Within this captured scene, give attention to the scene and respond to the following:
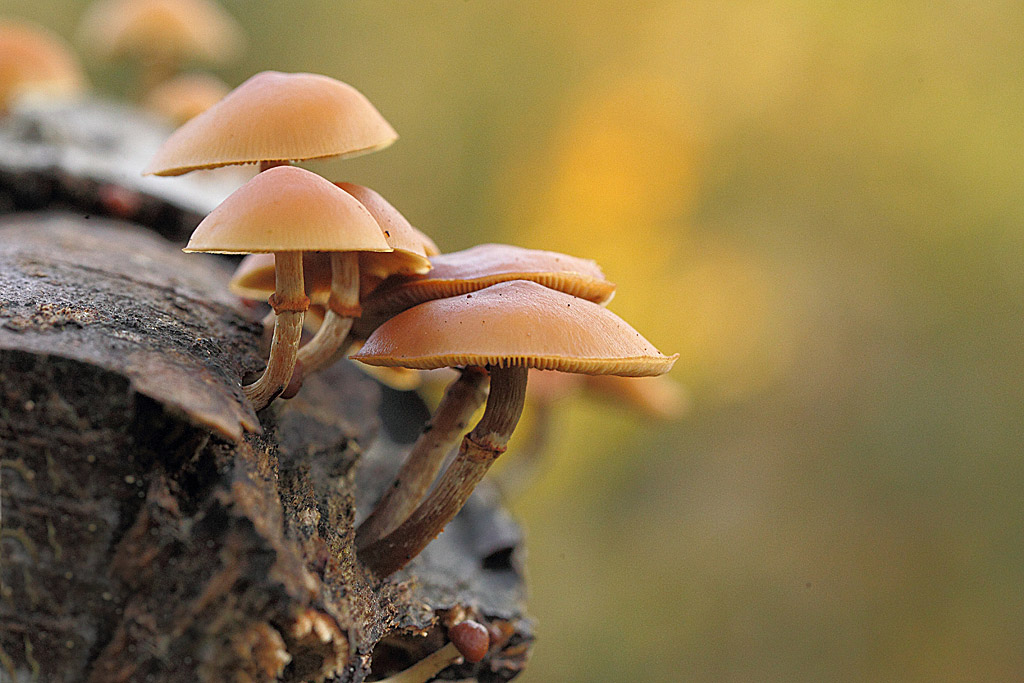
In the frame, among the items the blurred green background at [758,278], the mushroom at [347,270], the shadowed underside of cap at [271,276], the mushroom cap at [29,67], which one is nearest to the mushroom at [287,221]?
the mushroom at [347,270]

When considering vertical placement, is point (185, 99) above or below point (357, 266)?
below

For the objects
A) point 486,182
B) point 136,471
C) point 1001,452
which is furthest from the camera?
point 486,182

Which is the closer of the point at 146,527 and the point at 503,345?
the point at 146,527

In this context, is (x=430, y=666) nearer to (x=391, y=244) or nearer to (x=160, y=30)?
(x=391, y=244)

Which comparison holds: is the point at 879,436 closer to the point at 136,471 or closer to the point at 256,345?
the point at 256,345

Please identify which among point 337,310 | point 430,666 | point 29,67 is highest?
point 337,310

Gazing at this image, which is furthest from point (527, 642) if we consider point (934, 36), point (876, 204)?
point (934, 36)

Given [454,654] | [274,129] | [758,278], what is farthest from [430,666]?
[758,278]
